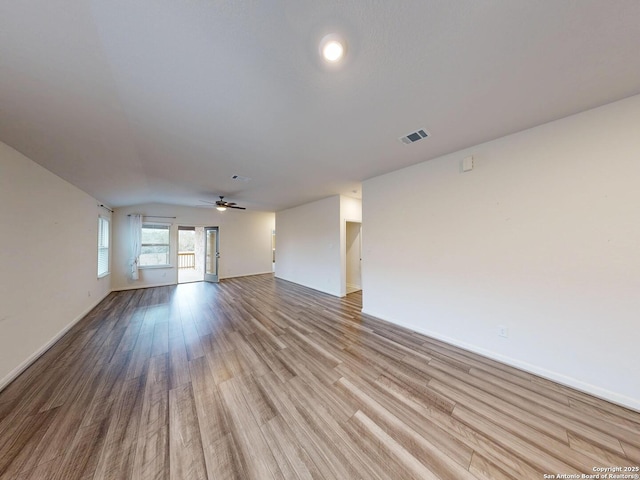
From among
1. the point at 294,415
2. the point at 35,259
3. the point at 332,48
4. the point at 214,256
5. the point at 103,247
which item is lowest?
the point at 294,415

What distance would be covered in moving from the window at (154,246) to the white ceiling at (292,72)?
429 centimetres

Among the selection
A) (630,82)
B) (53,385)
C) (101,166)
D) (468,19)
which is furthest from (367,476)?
(101,166)

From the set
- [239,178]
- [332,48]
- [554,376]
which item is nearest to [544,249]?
[554,376]

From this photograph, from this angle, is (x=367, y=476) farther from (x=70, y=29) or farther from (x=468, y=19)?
(x=70, y=29)

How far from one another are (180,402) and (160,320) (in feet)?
8.32

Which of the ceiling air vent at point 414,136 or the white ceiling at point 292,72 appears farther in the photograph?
the ceiling air vent at point 414,136

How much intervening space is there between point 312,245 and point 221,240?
150 inches

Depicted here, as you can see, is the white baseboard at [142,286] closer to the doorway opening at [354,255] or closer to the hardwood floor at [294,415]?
the hardwood floor at [294,415]

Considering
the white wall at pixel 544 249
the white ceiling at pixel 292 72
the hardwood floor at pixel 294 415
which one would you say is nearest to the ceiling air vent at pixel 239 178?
the white ceiling at pixel 292 72

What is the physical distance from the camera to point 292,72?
1459mm

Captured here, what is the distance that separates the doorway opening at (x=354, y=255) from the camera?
582 centimetres

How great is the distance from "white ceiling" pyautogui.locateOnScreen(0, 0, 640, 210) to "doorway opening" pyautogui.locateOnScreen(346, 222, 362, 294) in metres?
3.33

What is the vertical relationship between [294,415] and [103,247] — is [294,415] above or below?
below

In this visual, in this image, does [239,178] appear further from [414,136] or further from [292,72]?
[414,136]
